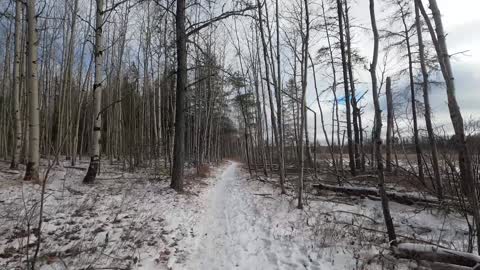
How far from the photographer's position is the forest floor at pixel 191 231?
3869mm

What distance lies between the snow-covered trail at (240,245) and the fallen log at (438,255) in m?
1.39

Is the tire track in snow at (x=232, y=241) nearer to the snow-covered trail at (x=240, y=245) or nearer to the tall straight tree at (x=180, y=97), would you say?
the snow-covered trail at (x=240, y=245)

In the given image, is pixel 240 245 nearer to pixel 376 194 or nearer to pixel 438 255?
pixel 438 255

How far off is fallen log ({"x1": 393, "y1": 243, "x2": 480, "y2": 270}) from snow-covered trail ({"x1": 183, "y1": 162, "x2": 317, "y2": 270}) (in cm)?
139

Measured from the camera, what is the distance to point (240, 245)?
478cm

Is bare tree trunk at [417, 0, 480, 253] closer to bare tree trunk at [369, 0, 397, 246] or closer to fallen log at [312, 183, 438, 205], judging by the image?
bare tree trunk at [369, 0, 397, 246]

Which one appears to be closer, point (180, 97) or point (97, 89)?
point (97, 89)

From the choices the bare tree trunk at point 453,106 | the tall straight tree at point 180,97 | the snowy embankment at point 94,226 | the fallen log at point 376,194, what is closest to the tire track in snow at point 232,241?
the snowy embankment at point 94,226

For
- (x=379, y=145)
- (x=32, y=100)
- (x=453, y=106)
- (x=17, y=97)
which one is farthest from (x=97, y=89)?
(x=453, y=106)

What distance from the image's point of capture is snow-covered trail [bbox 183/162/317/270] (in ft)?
13.2

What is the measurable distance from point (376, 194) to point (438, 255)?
480 centimetres

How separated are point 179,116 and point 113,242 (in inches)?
198

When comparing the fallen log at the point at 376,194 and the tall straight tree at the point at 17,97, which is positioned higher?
the tall straight tree at the point at 17,97

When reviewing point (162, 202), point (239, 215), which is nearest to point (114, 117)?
point (162, 202)
